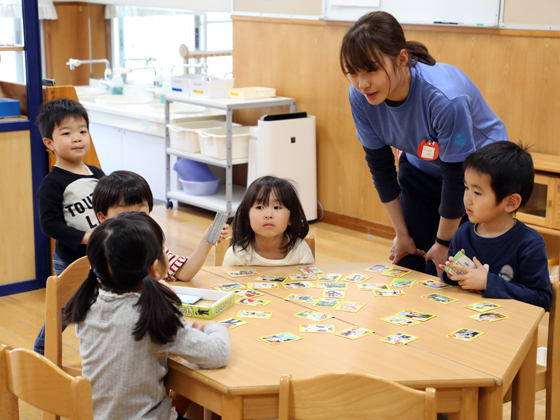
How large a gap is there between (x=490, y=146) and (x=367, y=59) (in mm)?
428

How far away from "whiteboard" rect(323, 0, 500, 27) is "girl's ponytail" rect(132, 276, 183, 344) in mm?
2935

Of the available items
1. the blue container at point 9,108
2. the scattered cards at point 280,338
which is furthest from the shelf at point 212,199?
the scattered cards at point 280,338

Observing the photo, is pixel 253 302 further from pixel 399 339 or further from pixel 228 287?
pixel 399 339

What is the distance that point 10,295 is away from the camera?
3387 mm

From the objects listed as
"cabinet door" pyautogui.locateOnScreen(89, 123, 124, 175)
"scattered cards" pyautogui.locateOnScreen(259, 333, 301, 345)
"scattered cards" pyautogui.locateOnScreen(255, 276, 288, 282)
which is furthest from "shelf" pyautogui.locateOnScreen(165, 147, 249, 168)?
"scattered cards" pyautogui.locateOnScreen(259, 333, 301, 345)

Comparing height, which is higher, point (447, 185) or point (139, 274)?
point (447, 185)

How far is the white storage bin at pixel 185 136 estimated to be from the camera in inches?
189

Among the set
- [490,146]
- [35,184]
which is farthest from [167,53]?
[490,146]

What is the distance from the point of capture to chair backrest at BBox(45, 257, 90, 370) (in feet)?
5.93

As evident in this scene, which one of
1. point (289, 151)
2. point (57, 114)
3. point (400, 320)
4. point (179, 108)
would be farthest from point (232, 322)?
point (179, 108)

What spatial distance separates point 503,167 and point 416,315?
0.49 metres

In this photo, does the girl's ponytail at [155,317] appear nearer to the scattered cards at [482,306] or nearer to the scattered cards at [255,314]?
the scattered cards at [255,314]

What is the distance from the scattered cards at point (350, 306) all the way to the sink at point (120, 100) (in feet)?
14.7

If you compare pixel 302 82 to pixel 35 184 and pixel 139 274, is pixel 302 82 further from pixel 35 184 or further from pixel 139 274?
pixel 139 274
